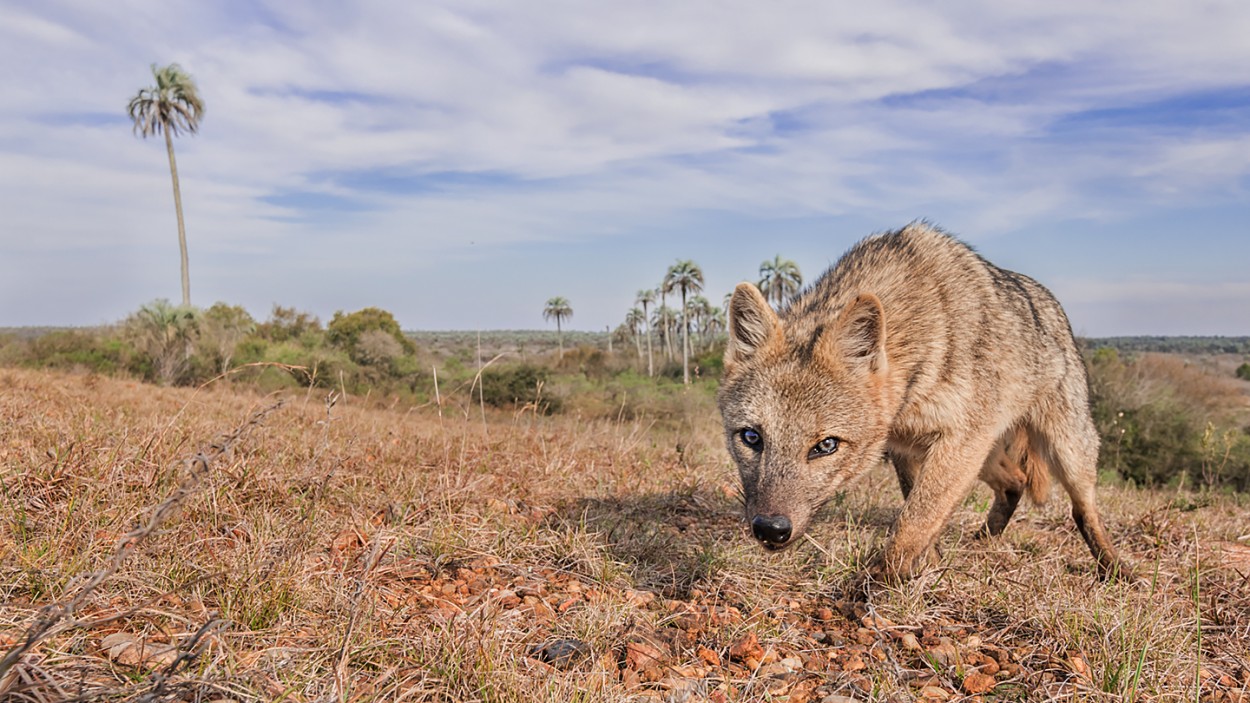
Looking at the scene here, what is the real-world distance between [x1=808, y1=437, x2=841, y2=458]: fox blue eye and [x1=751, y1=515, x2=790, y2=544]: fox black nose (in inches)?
17.0

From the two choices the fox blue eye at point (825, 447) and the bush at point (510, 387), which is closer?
the fox blue eye at point (825, 447)

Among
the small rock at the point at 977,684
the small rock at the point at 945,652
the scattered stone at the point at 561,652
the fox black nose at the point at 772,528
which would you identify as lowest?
the small rock at the point at 977,684

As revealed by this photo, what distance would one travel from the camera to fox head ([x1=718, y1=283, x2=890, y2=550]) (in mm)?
3572

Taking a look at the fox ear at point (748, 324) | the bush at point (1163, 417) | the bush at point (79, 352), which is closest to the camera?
the fox ear at point (748, 324)

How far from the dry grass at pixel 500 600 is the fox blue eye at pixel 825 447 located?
755mm

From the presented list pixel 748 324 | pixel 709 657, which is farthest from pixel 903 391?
pixel 709 657

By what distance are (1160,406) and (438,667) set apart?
24.8 meters

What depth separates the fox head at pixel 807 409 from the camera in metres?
3.57

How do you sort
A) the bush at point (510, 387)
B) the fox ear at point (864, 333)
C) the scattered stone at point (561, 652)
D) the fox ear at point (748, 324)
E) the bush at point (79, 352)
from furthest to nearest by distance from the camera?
1. the bush at point (79, 352)
2. the bush at point (510, 387)
3. the fox ear at point (748, 324)
4. the fox ear at point (864, 333)
5. the scattered stone at point (561, 652)

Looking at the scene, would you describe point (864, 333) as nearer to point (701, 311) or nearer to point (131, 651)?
point (131, 651)

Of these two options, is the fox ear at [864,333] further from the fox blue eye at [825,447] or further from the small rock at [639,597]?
the small rock at [639,597]

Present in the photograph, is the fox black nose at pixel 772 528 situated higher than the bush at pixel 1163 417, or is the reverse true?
the fox black nose at pixel 772 528

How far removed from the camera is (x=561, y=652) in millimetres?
2988

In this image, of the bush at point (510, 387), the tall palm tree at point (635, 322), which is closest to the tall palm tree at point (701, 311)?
the tall palm tree at point (635, 322)
